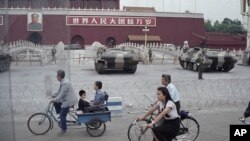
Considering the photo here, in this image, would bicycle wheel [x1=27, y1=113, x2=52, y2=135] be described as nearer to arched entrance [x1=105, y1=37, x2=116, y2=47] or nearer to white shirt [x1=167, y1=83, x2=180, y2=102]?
white shirt [x1=167, y1=83, x2=180, y2=102]

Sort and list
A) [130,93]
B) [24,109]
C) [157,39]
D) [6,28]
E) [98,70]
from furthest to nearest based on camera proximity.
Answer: [157,39]
[98,70]
[130,93]
[24,109]
[6,28]

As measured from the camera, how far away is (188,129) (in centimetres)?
639

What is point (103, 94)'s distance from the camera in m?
7.25

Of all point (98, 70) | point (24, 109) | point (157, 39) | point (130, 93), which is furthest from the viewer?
point (157, 39)

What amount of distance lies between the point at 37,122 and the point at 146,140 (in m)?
1.91

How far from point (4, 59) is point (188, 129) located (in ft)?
10.1

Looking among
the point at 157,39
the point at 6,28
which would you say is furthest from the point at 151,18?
the point at 6,28

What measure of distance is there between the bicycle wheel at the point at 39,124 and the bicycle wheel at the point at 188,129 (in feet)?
7.11

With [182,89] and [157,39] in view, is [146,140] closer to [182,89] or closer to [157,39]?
[182,89]

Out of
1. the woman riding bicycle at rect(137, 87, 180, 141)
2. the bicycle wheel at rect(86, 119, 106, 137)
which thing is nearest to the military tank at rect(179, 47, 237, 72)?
the bicycle wheel at rect(86, 119, 106, 137)

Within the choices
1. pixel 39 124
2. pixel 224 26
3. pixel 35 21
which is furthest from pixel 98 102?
pixel 224 26

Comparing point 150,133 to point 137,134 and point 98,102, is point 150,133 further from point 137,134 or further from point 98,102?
point 98,102

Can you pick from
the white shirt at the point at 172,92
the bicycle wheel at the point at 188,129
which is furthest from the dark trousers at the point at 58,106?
the bicycle wheel at the point at 188,129

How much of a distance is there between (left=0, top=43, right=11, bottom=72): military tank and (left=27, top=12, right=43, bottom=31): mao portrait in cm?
45
